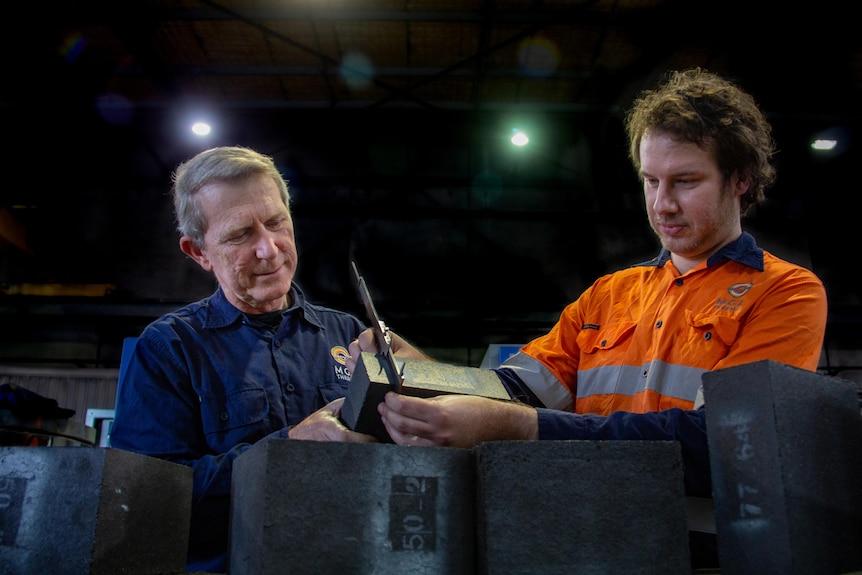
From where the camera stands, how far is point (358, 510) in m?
1.22

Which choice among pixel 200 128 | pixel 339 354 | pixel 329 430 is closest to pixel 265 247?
pixel 339 354

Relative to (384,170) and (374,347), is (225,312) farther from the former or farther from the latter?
(384,170)

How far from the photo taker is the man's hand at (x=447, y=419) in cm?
142

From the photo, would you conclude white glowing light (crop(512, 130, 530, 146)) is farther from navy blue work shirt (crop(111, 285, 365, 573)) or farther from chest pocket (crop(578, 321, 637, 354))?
chest pocket (crop(578, 321, 637, 354))

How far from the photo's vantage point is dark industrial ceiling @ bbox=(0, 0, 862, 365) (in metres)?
7.99

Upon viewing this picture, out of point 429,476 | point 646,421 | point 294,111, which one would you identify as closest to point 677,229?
point 646,421

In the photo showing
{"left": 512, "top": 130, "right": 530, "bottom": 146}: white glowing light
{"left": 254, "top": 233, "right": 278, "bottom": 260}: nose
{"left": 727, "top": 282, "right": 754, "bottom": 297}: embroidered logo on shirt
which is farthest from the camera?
{"left": 512, "top": 130, "right": 530, "bottom": 146}: white glowing light

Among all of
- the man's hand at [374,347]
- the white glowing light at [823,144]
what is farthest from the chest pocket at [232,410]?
the white glowing light at [823,144]

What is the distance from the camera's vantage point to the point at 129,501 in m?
1.45

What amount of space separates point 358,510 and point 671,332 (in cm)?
108

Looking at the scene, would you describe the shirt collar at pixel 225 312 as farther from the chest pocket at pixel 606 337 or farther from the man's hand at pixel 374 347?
the chest pocket at pixel 606 337

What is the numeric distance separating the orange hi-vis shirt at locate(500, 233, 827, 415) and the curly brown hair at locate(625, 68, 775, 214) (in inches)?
8.6

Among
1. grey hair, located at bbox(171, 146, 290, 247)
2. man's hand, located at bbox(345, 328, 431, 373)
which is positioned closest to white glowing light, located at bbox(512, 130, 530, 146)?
grey hair, located at bbox(171, 146, 290, 247)

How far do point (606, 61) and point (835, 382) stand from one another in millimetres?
7363
